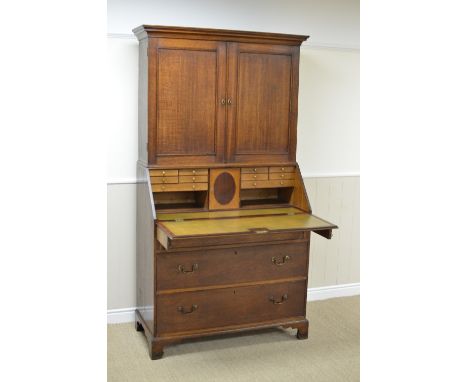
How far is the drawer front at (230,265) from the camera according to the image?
313 centimetres

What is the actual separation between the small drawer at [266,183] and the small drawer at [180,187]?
0.25 m

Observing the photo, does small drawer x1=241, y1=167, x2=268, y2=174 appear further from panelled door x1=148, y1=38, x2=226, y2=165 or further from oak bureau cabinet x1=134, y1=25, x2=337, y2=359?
panelled door x1=148, y1=38, x2=226, y2=165

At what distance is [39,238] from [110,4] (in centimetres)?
309

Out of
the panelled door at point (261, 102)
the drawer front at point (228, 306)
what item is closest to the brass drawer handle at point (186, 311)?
the drawer front at point (228, 306)

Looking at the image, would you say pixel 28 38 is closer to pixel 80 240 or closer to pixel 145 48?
pixel 80 240

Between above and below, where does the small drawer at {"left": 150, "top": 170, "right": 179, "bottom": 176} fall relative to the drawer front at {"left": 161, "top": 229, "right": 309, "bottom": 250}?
above

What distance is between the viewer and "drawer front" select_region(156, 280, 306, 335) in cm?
316

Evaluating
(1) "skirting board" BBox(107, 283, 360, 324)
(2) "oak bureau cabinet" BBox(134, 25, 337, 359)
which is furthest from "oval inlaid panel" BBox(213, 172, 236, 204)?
(1) "skirting board" BBox(107, 283, 360, 324)

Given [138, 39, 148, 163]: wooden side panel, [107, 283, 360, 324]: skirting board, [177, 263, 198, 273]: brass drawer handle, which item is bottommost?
[107, 283, 360, 324]: skirting board

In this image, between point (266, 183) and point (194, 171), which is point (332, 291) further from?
point (194, 171)

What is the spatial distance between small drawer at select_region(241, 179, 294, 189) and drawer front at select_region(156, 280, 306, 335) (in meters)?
0.58

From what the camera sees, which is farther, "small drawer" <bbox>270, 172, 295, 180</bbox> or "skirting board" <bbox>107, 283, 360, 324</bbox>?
"skirting board" <bbox>107, 283, 360, 324</bbox>

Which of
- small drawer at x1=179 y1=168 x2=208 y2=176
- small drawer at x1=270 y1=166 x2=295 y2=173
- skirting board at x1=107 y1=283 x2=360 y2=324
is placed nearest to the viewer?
small drawer at x1=179 y1=168 x2=208 y2=176
